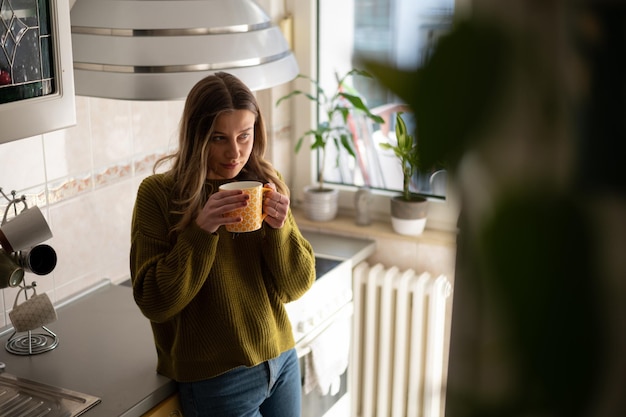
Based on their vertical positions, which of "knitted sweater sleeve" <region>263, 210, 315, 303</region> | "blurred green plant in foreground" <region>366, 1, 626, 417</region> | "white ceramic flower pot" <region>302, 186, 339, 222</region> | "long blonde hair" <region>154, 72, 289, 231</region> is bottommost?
"white ceramic flower pot" <region>302, 186, 339, 222</region>

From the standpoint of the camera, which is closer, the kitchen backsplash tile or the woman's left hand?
the woman's left hand

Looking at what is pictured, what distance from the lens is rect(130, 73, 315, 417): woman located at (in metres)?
1.80

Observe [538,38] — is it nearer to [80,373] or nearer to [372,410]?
[80,373]

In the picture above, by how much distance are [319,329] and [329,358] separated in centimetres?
11

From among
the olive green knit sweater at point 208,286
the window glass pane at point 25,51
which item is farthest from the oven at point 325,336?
the window glass pane at point 25,51

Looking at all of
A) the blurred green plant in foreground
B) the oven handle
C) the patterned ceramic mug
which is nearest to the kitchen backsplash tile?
the patterned ceramic mug

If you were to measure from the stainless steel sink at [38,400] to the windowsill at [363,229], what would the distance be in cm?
141

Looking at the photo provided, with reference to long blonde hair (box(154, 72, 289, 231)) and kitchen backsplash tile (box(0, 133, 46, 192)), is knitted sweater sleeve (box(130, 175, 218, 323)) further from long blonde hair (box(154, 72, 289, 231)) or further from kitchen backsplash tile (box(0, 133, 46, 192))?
kitchen backsplash tile (box(0, 133, 46, 192))

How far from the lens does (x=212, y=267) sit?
1896 millimetres

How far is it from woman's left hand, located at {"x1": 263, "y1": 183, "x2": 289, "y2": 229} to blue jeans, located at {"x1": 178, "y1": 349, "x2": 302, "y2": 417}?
354 mm

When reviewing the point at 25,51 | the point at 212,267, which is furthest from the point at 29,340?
the point at 25,51

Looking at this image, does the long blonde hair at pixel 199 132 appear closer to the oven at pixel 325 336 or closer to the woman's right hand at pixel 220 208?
the woman's right hand at pixel 220 208

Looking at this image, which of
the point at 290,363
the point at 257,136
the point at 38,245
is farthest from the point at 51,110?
the point at 290,363

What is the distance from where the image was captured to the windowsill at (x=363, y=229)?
2.91m
